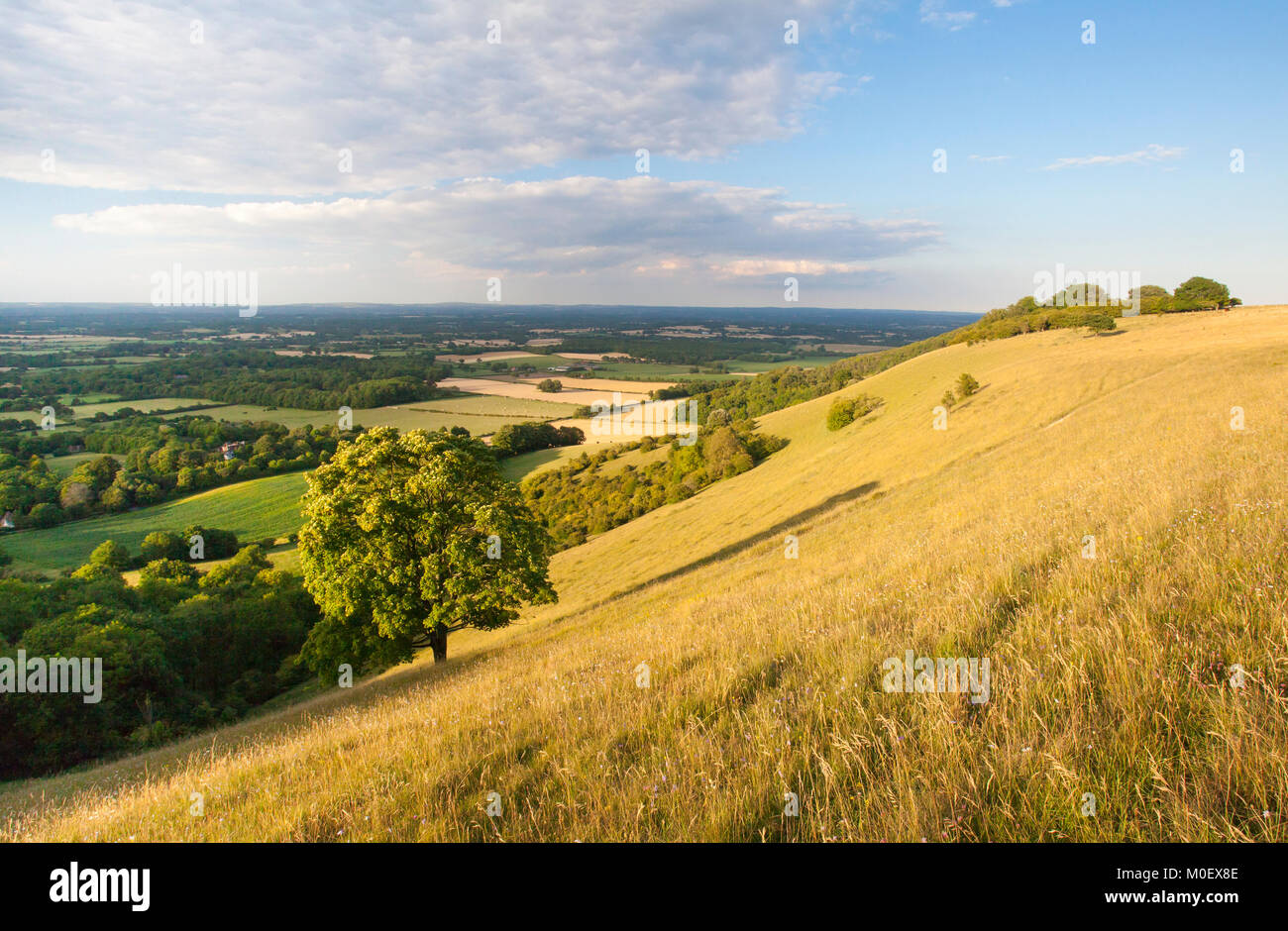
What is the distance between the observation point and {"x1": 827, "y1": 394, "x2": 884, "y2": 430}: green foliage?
6228 centimetres

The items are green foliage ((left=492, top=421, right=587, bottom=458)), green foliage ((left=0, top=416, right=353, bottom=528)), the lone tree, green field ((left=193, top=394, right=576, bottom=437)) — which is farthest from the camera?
green field ((left=193, top=394, right=576, bottom=437))

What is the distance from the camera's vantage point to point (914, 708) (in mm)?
3900

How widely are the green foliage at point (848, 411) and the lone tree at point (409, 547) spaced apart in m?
47.4

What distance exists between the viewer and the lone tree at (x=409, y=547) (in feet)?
68.3

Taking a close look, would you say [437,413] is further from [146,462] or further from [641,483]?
[641,483]

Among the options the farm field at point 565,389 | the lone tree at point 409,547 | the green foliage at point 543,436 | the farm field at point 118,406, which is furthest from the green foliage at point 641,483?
the farm field at point 118,406

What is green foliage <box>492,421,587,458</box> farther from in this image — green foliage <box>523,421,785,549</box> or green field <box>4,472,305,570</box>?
green field <box>4,472,305,570</box>

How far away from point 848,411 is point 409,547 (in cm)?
5357

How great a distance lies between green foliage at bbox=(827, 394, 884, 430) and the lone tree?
47415 millimetres

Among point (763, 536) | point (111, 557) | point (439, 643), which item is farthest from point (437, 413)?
point (439, 643)

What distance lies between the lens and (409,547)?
2230 centimetres

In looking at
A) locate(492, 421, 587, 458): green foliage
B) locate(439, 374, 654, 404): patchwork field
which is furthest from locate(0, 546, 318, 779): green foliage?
locate(439, 374, 654, 404): patchwork field
